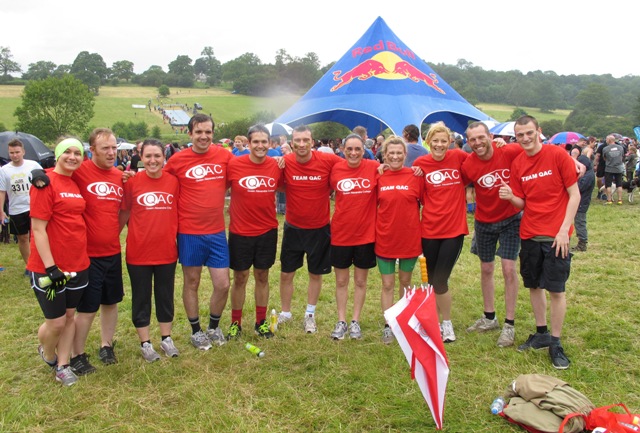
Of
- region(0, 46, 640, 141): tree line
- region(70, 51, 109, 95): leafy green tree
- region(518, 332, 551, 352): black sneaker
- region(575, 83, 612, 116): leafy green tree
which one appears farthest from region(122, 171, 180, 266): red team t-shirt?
region(70, 51, 109, 95): leafy green tree

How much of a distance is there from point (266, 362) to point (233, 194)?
1449 mm

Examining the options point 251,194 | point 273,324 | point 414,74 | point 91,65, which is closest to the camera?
point 251,194

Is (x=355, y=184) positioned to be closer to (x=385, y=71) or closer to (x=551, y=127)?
(x=385, y=71)

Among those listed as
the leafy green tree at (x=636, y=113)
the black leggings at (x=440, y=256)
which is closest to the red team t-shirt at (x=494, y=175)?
the black leggings at (x=440, y=256)

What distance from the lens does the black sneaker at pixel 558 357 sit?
3.53m

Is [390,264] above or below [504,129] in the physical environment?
below

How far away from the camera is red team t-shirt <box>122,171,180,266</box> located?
3.59 meters

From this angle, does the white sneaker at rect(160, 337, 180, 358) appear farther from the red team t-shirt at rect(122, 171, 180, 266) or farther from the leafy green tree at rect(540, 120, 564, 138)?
Result: the leafy green tree at rect(540, 120, 564, 138)

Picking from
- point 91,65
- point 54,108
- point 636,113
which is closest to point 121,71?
point 91,65

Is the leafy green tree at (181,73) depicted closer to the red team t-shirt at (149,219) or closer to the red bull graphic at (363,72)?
the red bull graphic at (363,72)

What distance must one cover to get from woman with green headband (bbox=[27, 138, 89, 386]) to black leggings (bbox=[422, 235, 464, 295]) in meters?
2.71

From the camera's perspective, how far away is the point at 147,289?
12.2ft

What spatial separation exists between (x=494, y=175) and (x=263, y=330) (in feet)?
8.19

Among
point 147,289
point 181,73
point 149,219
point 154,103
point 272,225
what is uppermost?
point 181,73
